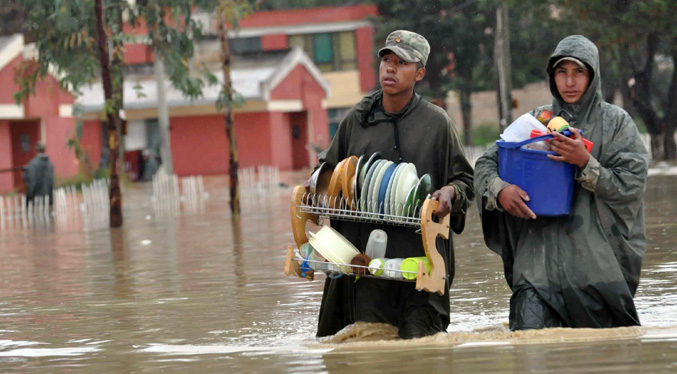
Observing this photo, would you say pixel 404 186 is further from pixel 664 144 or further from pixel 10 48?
pixel 664 144

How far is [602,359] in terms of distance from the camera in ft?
20.6

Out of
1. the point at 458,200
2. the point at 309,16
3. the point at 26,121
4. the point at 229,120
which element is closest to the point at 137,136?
the point at 26,121

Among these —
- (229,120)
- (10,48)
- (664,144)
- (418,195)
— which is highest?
(10,48)

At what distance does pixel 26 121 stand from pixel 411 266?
34.7 m

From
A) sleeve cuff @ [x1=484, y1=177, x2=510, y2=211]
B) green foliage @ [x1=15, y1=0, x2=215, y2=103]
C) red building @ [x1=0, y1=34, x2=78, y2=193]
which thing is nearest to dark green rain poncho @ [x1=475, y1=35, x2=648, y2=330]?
sleeve cuff @ [x1=484, y1=177, x2=510, y2=211]

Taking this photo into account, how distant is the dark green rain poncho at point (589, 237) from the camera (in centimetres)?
680

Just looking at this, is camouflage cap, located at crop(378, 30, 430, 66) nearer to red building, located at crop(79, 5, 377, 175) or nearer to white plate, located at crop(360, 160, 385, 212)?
white plate, located at crop(360, 160, 385, 212)

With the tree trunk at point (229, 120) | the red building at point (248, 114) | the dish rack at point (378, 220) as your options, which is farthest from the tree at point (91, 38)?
the dish rack at point (378, 220)

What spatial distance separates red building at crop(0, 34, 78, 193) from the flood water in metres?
17.8

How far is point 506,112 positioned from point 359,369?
3372 cm

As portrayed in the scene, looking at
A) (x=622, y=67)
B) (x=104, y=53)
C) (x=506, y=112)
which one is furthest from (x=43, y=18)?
(x=622, y=67)

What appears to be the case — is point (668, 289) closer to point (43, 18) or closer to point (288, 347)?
point (288, 347)

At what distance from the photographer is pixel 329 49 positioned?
60.8 metres

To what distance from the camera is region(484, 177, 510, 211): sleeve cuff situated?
6.84 m
